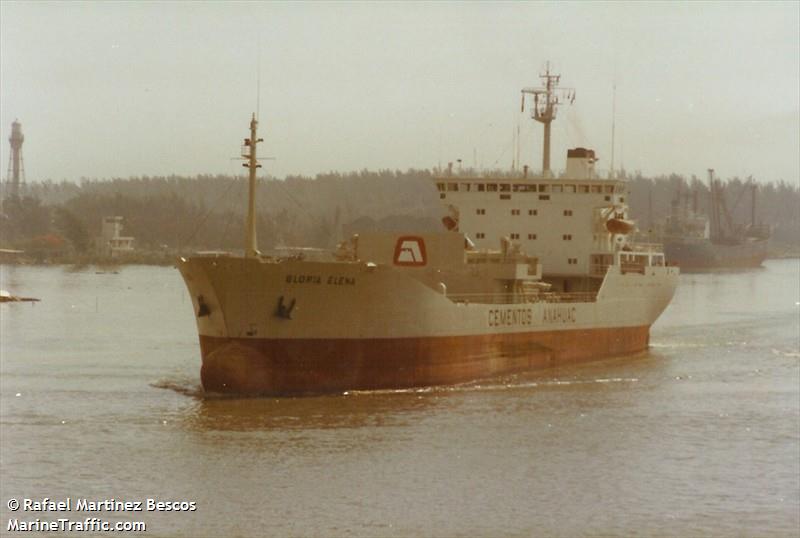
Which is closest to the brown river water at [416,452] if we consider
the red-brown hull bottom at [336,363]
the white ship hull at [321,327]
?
the red-brown hull bottom at [336,363]

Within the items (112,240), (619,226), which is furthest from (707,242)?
(619,226)

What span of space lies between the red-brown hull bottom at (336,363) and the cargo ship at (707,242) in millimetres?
83375

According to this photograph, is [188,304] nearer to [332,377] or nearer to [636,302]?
[636,302]

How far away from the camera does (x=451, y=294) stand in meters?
27.8

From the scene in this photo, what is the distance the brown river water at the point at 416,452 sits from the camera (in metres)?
16.0

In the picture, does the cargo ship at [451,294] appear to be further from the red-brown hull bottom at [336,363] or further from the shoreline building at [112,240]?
the shoreline building at [112,240]

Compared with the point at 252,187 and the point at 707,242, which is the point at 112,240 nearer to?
the point at 707,242

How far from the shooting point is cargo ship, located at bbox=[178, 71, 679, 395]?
23.1m

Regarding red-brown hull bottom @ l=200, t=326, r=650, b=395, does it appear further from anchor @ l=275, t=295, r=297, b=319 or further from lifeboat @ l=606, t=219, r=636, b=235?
lifeboat @ l=606, t=219, r=636, b=235

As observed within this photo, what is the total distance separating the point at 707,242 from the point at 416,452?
329 feet

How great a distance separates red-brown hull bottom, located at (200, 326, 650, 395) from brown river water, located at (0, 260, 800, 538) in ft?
1.17

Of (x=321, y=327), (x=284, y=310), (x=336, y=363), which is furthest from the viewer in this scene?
(x=336, y=363)

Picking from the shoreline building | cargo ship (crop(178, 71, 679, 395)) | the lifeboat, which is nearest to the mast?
cargo ship (crop(178, 71, 679, 395))

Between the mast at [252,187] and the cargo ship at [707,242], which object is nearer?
the mast at [252,187]
